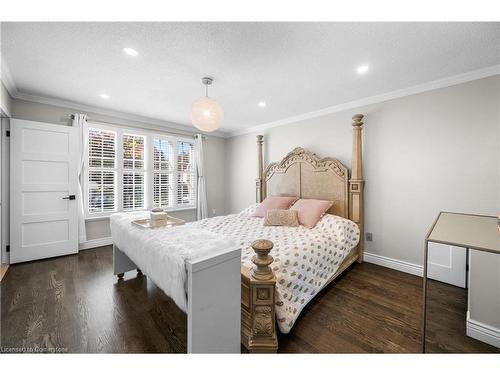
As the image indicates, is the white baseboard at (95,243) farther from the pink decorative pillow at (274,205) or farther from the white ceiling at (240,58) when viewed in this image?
the pink decorative pillow at (274,205)

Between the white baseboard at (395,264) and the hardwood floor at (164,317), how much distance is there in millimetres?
107

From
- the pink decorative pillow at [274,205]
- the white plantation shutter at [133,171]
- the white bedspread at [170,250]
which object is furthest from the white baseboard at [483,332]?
the white plantation shutter at [133,171]

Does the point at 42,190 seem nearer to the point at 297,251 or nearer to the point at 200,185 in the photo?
the point at 200,185

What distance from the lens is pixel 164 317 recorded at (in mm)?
1721

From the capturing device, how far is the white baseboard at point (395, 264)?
2.50 m

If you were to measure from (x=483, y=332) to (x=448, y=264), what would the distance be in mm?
1043

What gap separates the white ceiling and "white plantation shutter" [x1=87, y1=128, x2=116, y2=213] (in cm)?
77

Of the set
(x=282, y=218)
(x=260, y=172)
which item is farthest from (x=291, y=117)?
(x=282, y=218)

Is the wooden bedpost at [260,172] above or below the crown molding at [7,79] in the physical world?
below

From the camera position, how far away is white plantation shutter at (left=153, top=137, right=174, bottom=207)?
13.6 ft

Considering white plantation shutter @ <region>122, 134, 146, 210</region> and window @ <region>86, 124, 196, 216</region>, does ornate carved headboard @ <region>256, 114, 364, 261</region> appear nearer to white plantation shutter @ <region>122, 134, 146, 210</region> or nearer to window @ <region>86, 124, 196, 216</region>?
window @ <region>86, 124, 196, 216</region>
